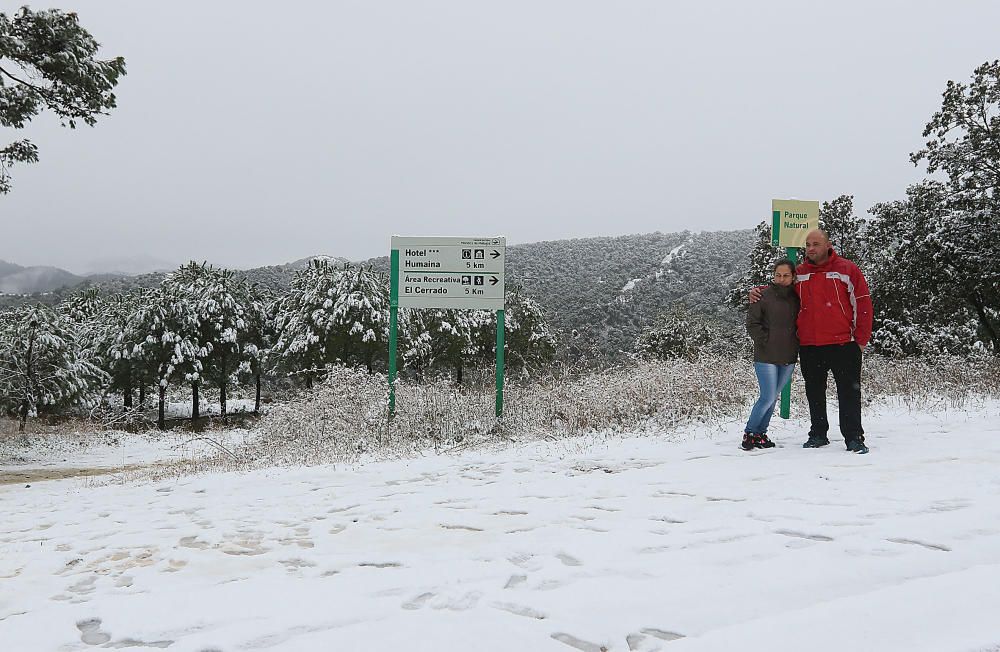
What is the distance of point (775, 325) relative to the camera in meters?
5.98

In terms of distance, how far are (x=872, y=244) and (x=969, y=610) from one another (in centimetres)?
2396

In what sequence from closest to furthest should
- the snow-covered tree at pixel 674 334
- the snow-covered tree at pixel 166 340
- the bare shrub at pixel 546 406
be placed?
the bare shrub at pixel 546 406
the snow-covered tree at pixel 166 340
the snow-covered tree at pixel 674 334

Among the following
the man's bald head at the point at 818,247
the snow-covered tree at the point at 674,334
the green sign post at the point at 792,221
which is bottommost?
the snow-covered tree at the point at 674,334

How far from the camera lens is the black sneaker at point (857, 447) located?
5.48 m

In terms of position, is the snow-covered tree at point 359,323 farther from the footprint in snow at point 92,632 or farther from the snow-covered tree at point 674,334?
the footprint in snow at point 92,632

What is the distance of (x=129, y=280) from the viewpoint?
9294 cm

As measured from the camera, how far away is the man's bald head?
580 centimetres

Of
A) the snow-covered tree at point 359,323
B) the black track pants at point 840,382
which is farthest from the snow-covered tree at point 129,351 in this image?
the black track pants at point 840,382

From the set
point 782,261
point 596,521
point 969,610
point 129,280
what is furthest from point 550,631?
point 129,280

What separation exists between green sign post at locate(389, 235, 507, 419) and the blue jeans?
15.3 ft

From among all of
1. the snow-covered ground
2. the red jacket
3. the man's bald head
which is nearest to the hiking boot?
the snow-covered ground

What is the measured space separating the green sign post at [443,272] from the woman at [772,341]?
15.1 ft

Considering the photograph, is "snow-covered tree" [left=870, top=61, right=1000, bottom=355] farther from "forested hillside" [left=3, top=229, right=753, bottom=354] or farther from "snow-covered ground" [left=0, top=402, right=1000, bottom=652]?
"forested hillside" [left=3, top=229, right=753, bottom=354]

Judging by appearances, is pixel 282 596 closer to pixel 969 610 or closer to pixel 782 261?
pixel 969 610
